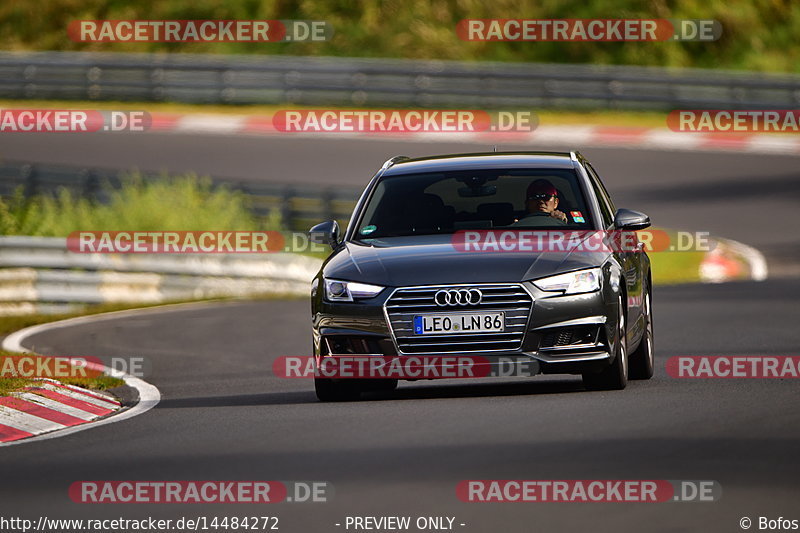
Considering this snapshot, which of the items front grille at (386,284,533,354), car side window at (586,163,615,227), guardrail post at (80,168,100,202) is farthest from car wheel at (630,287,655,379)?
guardrail post at (80,168,100,202)

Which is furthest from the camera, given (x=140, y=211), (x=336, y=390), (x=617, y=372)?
(x=140, y=211)

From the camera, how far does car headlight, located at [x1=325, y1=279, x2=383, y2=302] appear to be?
10.7 meters

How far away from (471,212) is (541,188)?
1.70ft

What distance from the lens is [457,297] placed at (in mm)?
10617

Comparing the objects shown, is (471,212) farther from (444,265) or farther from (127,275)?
(127,275)

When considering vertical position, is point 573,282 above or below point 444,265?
below

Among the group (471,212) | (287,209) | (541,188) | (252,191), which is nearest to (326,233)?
(471,212)

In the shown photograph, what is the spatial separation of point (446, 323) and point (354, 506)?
3.11 metres

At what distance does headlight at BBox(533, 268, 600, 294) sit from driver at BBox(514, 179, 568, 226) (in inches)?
35.3

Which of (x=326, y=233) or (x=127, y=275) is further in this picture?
(x=127, y=275)

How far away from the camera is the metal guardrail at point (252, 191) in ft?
83.8

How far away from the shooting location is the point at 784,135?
1382 inches

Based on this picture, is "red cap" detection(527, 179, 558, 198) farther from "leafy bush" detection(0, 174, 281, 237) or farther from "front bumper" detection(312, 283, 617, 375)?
"leafy bush" detection(0, 174, 281, 237)

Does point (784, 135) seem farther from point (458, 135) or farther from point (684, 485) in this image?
point (684, 485)
